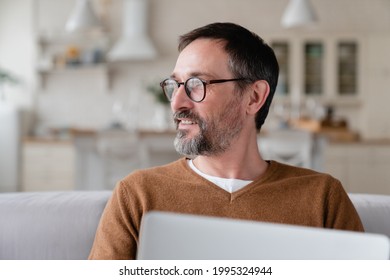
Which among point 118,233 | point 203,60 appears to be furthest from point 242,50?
point 118,233

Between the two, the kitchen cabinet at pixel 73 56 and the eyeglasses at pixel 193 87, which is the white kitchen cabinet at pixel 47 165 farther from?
the eyeglasses at pixel 193 87

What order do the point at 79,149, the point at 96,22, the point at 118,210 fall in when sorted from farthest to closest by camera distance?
the point at 96,22 < the point at 79,149 < the point at 118,210

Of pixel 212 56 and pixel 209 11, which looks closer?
pixel 212 56

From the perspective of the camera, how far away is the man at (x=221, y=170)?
1.29 meters

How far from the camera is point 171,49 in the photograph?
688 cm

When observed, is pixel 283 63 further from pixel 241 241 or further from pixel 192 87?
pixel 241 241

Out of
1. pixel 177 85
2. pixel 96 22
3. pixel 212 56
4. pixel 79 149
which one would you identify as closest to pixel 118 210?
pixel 177 85

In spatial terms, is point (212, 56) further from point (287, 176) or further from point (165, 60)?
point (165, 60)

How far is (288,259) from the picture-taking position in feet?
2.31

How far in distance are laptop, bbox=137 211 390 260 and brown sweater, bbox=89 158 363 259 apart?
58 cm

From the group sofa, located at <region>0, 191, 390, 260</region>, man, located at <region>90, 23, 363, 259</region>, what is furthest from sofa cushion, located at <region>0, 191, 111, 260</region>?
man, located at <region>90, 23, 363, 259</region>

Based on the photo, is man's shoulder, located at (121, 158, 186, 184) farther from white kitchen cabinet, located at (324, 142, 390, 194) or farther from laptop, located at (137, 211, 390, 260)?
white kitchen cabinet, located at (324, 142, 390, 194)

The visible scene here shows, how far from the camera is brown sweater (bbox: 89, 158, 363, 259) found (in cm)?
128
